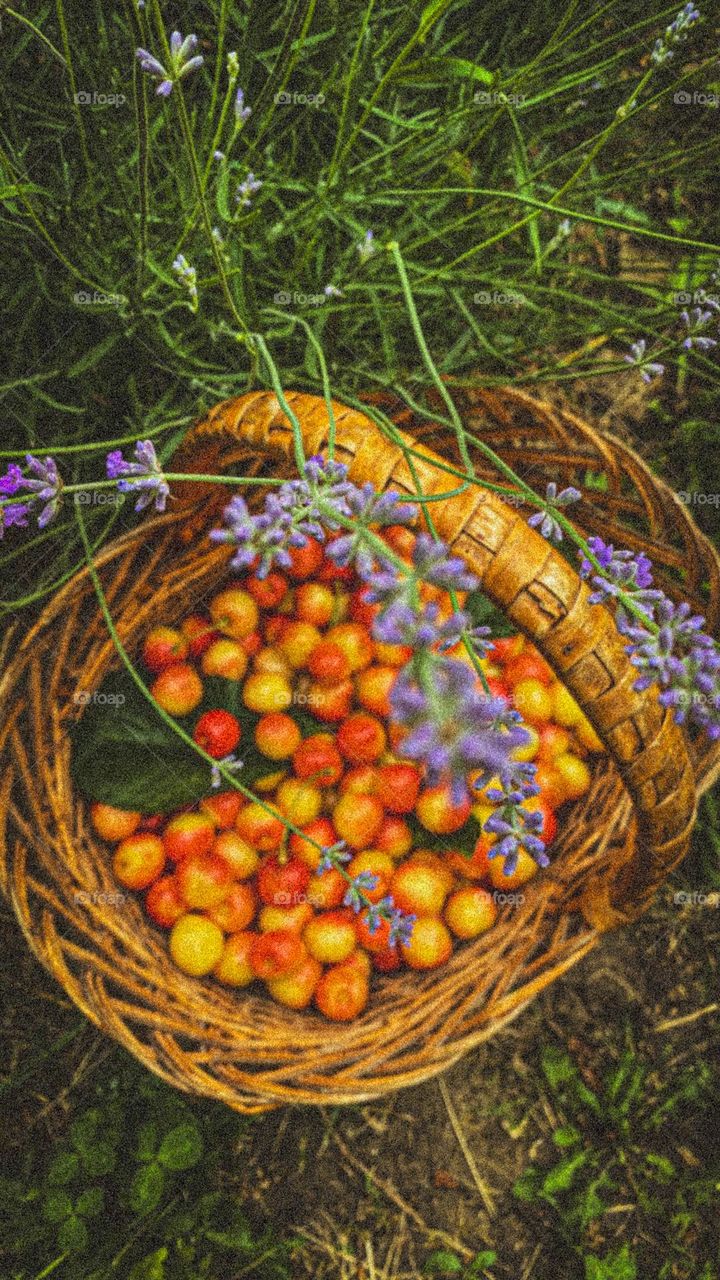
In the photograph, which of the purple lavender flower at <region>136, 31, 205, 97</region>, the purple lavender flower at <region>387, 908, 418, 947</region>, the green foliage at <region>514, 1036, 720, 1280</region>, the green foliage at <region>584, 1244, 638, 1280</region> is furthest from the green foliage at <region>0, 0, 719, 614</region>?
the green foliage at <region>584, 1244, 638, 1280</region>

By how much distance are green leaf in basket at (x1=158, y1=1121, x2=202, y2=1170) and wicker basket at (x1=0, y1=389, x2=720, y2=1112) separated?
0.48 feet

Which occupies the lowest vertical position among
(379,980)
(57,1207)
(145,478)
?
(57,1207)

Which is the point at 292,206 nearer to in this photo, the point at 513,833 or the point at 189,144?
the point at 189,144

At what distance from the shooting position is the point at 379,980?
1214mm

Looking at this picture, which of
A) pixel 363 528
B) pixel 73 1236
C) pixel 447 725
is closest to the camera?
pixel 447 725

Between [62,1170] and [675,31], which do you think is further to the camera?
[62,1170]

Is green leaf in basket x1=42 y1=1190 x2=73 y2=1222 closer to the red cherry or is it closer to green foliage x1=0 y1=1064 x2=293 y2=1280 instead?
green foliage x1=0 y1=1064 x2=293 y2=1280

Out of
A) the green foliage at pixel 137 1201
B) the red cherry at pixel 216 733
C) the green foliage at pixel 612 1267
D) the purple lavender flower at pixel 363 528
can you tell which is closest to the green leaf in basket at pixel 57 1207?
the green foliage at pixel 137 1201

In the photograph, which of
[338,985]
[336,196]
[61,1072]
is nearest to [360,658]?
[338,985]

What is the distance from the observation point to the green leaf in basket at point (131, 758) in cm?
117

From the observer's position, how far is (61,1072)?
1295 millimetres

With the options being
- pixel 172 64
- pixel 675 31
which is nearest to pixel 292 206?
pixel 675 31

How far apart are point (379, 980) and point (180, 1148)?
1.22 ft

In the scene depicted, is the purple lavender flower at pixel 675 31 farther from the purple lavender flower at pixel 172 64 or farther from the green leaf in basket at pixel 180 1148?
the green leaf in basket at pixel 180 1148
